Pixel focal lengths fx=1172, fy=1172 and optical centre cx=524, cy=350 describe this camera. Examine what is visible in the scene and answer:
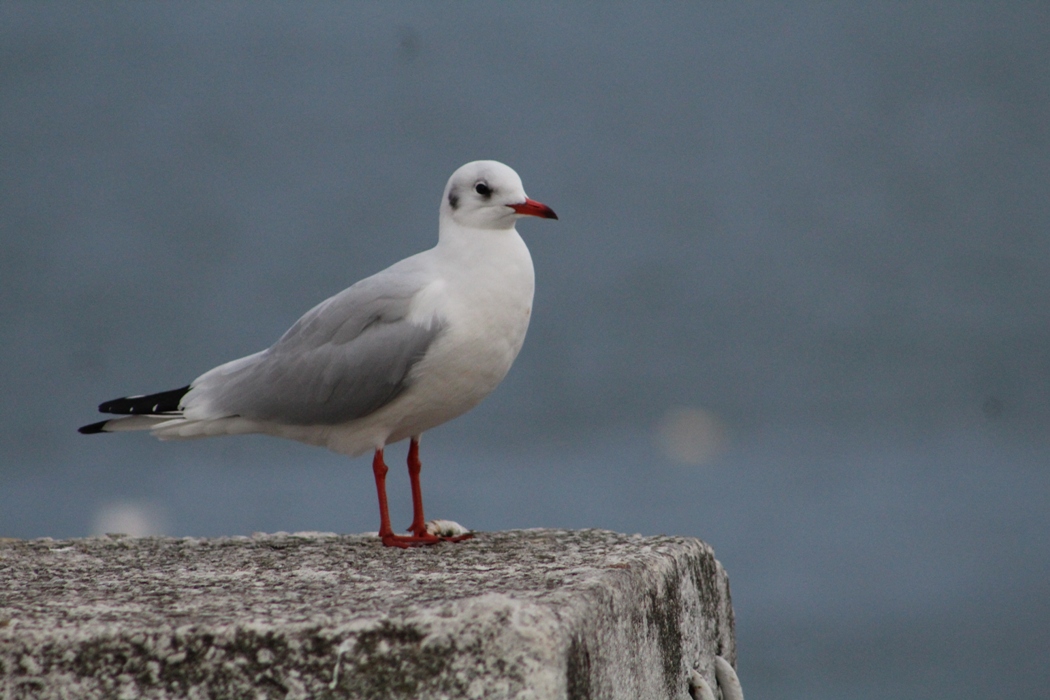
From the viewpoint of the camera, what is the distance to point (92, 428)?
353 centimetres

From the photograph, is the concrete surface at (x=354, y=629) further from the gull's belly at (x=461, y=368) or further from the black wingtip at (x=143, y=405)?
the black wingtip at (x=143, y=405)

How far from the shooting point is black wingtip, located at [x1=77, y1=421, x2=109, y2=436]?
3.52 m

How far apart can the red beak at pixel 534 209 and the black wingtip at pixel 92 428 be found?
1399 mm

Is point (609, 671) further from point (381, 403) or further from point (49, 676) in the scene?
point (381, 403)

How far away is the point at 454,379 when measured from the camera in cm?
321

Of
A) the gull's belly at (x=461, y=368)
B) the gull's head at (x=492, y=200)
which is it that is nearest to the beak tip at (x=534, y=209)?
the gull's head at (x=492, y=200)

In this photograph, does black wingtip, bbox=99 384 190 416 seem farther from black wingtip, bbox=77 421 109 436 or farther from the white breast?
the white breast

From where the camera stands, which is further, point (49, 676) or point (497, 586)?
point (497, 586)

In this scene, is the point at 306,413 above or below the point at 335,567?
above

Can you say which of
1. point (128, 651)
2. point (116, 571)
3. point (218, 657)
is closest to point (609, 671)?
point (218, 657)

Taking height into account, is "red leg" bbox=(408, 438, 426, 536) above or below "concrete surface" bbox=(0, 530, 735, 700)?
above

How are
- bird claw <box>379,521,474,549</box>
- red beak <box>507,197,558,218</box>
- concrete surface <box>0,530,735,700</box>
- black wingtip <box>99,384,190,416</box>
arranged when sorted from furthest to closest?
black wingtip <box>99,384,190,416</box>, red beak <box>507,197,558,218</box>, bird claw <box>379,521,474,549</box>, concrete surface <box>0,530,735,700</box>

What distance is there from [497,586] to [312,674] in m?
0.42

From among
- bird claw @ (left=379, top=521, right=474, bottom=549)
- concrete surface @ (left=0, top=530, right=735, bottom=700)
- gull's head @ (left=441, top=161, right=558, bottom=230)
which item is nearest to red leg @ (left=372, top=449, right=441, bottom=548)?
bird claw @ (left=379, top=521, right=474, bottom=549)
